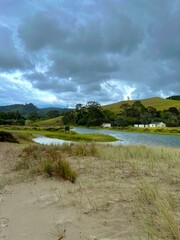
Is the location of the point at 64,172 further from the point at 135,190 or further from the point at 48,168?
the point at 135,190

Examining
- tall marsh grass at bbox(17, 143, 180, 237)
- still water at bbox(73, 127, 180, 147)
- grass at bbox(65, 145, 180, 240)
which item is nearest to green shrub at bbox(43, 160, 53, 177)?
tall marsh grass at bbox(17, 143, 180, 237)

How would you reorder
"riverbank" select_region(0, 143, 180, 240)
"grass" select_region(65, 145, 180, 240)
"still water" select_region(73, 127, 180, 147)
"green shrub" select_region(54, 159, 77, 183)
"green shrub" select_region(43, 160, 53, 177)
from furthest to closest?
"still water" select_region(73, 127, 180, 147) < "green shrub" select_region(43, 160, 53, 177) < "green shrub" select_region(54, 159, 77, 183) < "riverbank" select_region(0, 143, 180, 240) < "grass" select_region(65, 145, 180, 240)

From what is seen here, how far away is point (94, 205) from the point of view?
5836 mm

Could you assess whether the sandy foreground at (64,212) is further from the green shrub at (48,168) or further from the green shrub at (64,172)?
the green shrub at (48,168)

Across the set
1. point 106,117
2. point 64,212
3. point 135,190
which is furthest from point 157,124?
point 64,212

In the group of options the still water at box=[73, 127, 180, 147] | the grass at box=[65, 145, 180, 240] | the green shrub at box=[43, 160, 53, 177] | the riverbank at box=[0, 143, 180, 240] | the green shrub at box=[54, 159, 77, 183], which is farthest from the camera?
the still water at box=[73, 127, 180, 147]

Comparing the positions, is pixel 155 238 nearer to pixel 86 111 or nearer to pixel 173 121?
pixel 173 121

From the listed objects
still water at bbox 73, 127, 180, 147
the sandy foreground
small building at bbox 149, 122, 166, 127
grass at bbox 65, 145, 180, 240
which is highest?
grass at bbox 65, 145, 180, 240

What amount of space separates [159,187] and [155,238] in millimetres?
2850

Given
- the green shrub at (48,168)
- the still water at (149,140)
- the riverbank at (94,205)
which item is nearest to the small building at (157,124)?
the still water at (149,140)

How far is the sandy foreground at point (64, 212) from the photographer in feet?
15.6

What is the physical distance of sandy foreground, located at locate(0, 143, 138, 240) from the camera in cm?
476

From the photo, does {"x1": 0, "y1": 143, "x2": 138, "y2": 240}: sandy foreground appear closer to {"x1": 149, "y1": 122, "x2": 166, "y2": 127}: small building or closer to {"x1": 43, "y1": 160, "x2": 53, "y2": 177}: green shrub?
{"x1": 43, "y1": 160, "x2": 53, "y2": 177}: green shrub

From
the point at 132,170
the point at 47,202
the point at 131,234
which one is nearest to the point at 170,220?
the point at 131,234
